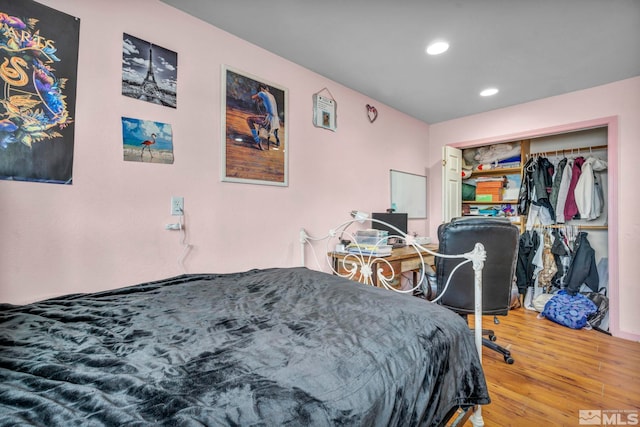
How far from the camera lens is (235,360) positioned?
73 centimetres

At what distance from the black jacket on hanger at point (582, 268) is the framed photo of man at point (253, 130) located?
333 centimetres

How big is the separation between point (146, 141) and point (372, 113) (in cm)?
232

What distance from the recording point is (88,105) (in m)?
1.47

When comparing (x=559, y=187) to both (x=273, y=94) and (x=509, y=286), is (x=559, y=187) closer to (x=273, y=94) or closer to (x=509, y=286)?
(x=509, y=286)

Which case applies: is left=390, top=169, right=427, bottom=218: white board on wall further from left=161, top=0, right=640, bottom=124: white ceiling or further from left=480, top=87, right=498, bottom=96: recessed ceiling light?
left=480, top=87, right=498, bottom=96: recessed ceiling light

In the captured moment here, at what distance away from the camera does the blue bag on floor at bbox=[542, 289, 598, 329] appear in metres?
2.72

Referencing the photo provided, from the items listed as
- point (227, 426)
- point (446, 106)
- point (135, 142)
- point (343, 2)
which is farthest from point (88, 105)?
point (446, 106)

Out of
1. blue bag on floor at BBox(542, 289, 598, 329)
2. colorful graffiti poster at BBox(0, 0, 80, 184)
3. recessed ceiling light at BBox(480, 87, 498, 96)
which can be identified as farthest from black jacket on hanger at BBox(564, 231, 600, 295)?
colorful graffiti poster at BBox(0, 0, 80, 184)

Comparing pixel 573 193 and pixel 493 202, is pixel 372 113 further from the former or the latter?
pixel 573 193

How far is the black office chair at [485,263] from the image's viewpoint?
195 centimetres

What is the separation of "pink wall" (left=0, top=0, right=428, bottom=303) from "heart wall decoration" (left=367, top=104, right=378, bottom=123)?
63cm

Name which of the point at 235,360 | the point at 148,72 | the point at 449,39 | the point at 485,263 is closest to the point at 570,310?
the point at 485,263

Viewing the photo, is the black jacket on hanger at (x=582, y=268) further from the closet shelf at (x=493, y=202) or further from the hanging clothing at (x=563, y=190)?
the closet shelf at (x=493, y=202)

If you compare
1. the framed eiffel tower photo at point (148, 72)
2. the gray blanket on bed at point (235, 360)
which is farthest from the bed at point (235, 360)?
the framed eiffel tower photo at point (148, 72)
